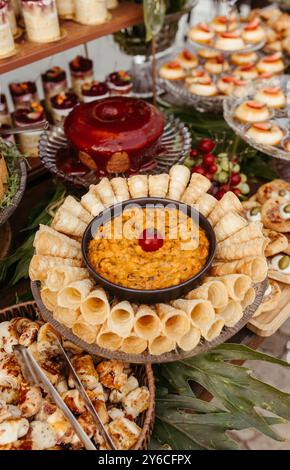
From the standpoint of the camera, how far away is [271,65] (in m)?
2.65

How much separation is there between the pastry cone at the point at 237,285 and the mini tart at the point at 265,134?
0.97 meters

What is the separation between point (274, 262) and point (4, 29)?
118 cm

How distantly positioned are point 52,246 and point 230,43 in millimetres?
1919

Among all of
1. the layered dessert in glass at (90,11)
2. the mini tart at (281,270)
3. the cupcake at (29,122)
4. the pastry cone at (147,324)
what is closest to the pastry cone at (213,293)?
the pastry cone at (147,324)

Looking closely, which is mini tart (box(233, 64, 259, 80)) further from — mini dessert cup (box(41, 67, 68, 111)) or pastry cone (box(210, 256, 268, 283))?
pastry cone (box(210, 256, 268, 283))

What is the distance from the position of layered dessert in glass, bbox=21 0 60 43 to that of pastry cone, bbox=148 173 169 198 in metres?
0.67

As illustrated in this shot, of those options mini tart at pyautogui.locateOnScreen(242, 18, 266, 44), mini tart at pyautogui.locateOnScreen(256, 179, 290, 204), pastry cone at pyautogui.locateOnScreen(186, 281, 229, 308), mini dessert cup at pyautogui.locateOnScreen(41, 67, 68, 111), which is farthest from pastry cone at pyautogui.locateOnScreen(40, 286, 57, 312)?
mini tart at pyautogui.locateOnScreen(242, 18, 266, 44)

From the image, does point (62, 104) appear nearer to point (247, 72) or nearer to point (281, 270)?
point (247, 72)

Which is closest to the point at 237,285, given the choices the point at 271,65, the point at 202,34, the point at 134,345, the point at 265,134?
the point at 134,345

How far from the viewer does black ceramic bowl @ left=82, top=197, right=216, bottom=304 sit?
1055 millimetres

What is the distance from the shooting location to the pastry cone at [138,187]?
1.38 meters

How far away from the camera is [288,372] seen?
2.20 metres

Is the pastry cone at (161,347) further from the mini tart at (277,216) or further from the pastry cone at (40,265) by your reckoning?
the mini tart at (277,216)
